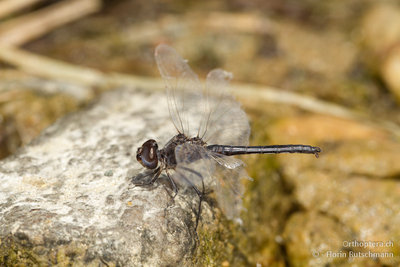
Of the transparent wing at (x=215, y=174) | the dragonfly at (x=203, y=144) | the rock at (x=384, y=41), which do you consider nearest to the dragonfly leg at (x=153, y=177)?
the dragonfly at (x=203, y=144)

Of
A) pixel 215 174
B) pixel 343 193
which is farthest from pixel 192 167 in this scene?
pixel 343 193

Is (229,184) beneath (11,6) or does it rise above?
beneath

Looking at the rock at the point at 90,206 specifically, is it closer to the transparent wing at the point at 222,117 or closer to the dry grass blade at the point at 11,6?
the transparent wing at the point at 222,117

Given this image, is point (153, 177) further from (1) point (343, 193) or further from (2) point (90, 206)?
(1) point (343, 193)

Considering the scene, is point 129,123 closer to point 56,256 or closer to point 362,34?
point 56,256

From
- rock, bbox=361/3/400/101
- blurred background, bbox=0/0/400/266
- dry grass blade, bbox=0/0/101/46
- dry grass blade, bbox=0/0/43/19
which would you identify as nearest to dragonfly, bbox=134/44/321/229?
blurred background, bbox=0/0/400/266
